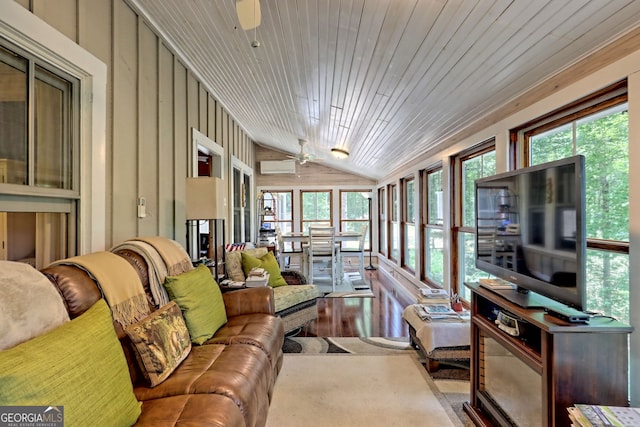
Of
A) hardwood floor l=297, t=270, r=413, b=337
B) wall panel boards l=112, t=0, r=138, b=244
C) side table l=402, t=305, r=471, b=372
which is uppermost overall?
wall panel boards l=112, t=0, r=138, b=244

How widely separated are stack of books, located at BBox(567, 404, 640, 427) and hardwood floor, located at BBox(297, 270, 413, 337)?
84.1 inches

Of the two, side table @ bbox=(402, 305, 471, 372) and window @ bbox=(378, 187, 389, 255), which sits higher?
window @ bbox=(378, 187, 389, 255)

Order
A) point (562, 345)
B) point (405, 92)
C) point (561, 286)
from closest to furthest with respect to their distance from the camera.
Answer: point (562, 345), point (561, 286), point (405, 92)

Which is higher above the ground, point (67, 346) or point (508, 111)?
point (508, 111)

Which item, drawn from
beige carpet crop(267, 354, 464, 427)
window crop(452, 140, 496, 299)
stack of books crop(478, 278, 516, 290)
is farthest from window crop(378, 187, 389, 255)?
stack of books crop(478, 278, 516, 290)

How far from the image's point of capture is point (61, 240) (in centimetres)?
181

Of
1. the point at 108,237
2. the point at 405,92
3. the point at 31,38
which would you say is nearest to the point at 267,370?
the point at 108,237

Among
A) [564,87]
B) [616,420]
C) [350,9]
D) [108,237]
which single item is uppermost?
[350,9]

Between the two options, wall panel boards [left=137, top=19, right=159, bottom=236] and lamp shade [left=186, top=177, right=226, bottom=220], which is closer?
wall panel boards [left=137, top=19, right=159, bottom=236]

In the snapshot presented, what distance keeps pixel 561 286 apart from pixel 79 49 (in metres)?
2.79

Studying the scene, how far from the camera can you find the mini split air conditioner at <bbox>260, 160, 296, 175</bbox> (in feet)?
24.3

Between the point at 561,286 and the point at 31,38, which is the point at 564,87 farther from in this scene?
the point at 31,38

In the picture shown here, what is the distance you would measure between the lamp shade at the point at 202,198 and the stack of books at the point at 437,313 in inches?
80.8

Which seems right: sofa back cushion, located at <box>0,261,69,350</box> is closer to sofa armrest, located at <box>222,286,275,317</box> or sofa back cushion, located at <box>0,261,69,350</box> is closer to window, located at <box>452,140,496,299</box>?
sofa armrest, located at <box>222,286,275,317</box>
